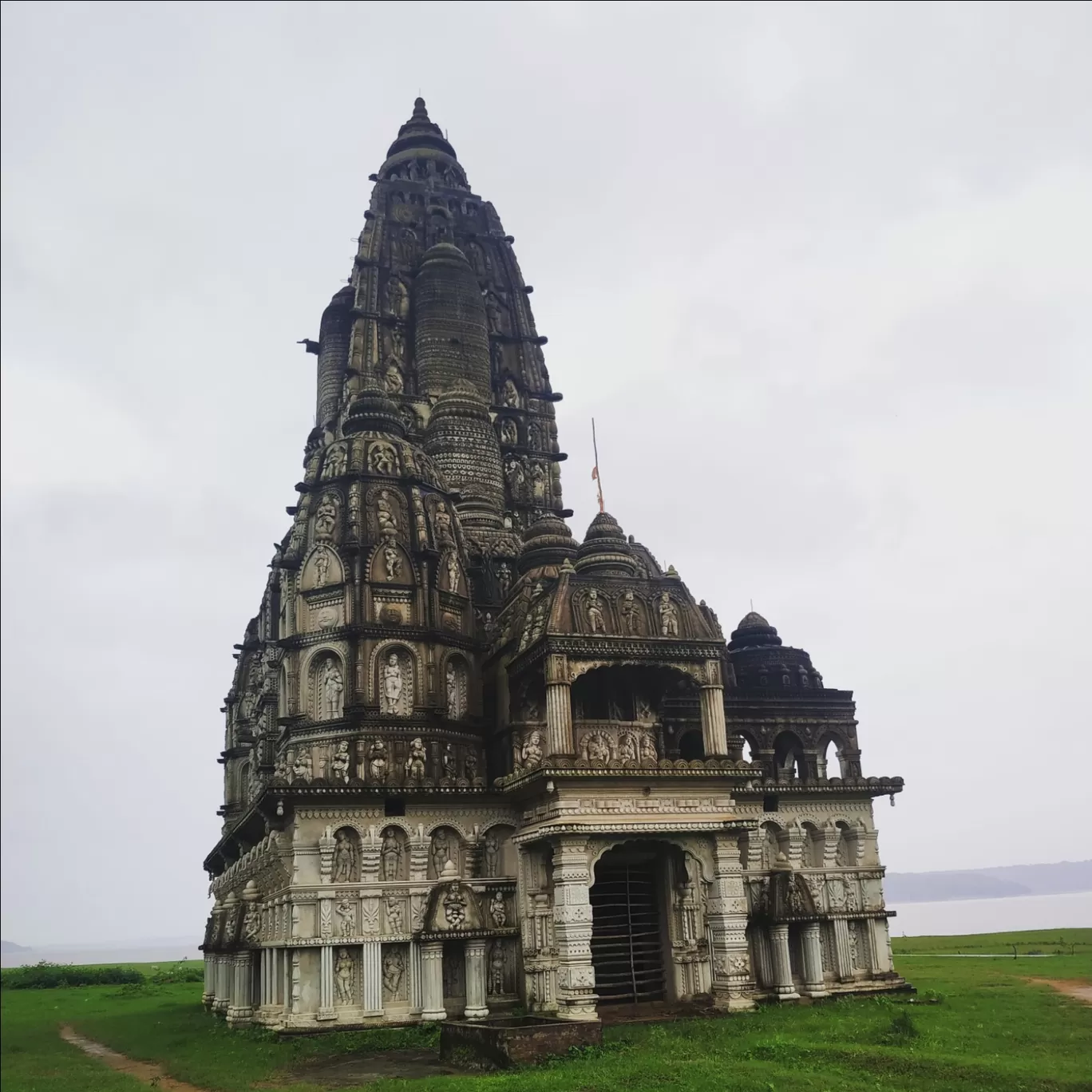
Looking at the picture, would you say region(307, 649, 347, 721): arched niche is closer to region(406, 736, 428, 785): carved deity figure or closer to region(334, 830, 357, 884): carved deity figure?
region(406, 736, 428, 785): carved deity figure

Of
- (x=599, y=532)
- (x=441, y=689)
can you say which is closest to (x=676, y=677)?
(x=599, y=532)

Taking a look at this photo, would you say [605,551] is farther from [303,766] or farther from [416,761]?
[303,766]

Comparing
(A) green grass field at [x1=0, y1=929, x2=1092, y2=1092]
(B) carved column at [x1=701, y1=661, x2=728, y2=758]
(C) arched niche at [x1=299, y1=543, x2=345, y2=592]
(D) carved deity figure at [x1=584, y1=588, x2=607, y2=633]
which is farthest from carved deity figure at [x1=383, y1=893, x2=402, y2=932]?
(C) arched niche at [x1=299, y1=543, x2=345, y2=592]

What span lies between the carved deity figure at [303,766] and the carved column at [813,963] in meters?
15.0

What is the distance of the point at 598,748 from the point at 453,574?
8.10 m

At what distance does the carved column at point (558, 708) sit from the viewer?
1051 inches

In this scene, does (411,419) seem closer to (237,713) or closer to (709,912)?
(237,713)

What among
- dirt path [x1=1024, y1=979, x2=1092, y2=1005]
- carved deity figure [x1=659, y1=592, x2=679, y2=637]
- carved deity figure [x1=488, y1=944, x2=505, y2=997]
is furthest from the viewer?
dirt path [x1=1024, y1=979, x2=1092, y2=1005]

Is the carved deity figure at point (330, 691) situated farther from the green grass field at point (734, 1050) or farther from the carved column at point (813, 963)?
the carved column at point (813, 963)

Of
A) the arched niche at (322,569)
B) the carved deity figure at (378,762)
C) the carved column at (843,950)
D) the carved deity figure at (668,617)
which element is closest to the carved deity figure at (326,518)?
the arched niche at (322,569)

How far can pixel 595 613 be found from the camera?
28.4 m

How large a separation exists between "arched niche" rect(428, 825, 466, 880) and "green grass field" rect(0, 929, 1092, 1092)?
13.9ft

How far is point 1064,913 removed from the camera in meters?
124

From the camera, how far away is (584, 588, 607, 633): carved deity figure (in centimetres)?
2819
